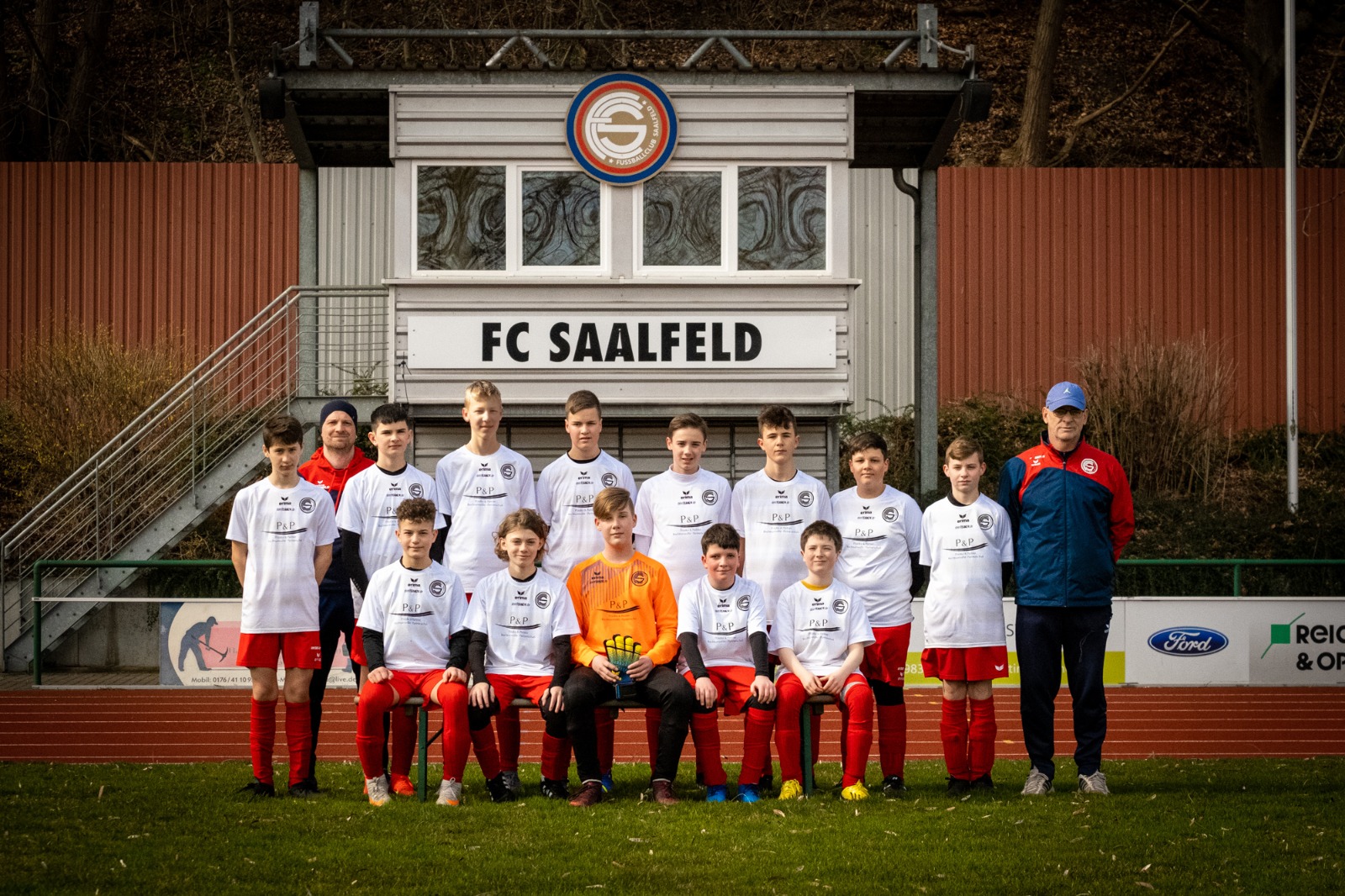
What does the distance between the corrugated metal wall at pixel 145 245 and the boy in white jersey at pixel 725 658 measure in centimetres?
1580

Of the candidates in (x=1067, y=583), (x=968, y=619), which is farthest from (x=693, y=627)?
(x=1067, y=583)

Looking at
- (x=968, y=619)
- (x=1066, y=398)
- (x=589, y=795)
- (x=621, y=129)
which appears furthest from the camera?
(x=621, y=129)

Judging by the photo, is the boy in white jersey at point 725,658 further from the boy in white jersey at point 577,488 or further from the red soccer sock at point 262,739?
the red soccer sock at point 262,739

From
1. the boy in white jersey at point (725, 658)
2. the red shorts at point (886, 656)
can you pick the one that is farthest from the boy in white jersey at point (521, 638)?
the red shorts at point (886, 656)

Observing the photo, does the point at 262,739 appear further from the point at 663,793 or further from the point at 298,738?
the point at 663,793

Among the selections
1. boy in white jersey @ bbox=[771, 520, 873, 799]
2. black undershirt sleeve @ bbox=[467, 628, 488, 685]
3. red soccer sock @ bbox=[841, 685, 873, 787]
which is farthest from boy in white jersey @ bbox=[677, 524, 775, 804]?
black undershirt sleeve @ bbox=[467, 628, 488, 685]

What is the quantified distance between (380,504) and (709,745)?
2183 mm

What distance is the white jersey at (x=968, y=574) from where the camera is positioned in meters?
7.12

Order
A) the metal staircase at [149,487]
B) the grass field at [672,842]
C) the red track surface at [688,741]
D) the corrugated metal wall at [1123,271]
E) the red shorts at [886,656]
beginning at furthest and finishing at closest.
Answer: the corrugated metal wall at [1123,271]
the metal staircase at [149,487]
the red track surface at [688,741]
the red shorts at [886,656]
the grass field at [672,842]

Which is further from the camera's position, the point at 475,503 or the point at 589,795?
the point at 475,503

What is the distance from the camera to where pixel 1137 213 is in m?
21.7

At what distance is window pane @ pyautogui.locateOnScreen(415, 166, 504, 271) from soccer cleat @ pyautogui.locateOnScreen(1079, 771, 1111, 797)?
7.86 metres

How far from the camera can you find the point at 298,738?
23.3ft

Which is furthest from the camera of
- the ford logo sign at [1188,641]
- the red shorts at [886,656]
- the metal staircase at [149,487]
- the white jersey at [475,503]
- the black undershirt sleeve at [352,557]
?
the metal staircase at [149,487]
